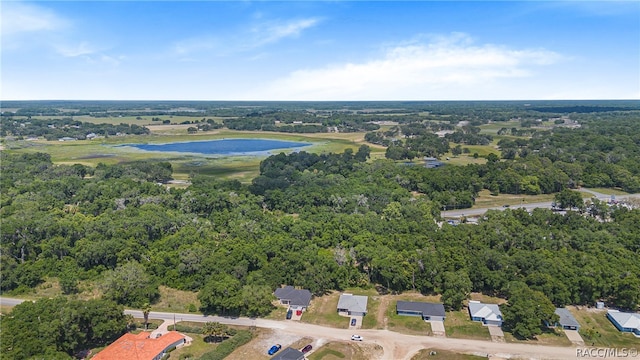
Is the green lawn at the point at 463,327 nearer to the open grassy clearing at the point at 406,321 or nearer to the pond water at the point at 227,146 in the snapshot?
the open grassy clearing at the point at 406,321

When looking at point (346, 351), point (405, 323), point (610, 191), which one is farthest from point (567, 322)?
point (610, 191)

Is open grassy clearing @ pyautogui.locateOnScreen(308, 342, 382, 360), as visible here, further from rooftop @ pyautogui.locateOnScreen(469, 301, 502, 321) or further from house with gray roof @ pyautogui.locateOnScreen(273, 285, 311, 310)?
rooftop @ pyautogui.locateOnScreen(469, 301, 502, 321)

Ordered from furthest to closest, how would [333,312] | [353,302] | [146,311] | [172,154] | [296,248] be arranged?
[172,154] < [296,248] < [353,302] < [333,312] < [146,311]

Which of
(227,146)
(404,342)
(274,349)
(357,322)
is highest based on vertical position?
(227,146)

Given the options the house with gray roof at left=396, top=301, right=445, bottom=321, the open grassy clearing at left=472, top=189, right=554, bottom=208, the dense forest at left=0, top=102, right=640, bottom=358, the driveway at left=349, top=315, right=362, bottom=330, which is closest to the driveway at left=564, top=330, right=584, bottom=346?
the dense forest at left=0, top=102, right=640, bottom=358

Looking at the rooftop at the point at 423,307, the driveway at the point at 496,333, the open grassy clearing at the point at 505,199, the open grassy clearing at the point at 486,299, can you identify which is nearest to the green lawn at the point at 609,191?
the open grassy clearing at the point at 505,199

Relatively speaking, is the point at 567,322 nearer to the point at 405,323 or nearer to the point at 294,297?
the point at 405,323

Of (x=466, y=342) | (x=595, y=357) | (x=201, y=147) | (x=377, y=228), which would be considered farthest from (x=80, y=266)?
(x=201, y=147)

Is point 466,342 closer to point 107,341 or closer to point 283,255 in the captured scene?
point 283,255
